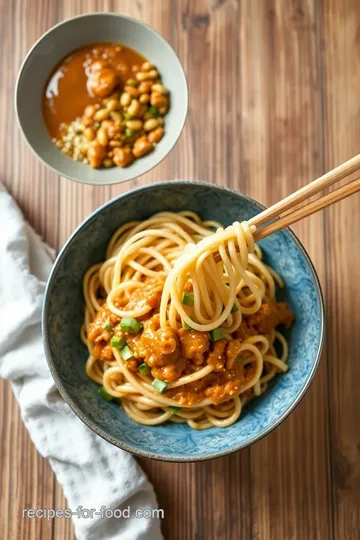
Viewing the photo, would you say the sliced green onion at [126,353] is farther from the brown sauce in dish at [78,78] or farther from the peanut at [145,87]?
the peanut at [145,87]

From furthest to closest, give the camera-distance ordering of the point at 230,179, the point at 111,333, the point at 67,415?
the point at 230,179 → the point at 67,415 → the point at 111,333

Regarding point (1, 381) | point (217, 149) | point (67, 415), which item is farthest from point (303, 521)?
point (217, 149)

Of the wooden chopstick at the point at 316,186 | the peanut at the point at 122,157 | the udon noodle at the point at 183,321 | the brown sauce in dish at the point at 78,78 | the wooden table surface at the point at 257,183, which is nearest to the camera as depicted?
the wooden chopstick at the point at 316,186

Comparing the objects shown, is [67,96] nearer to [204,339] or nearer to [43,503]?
[204,339]

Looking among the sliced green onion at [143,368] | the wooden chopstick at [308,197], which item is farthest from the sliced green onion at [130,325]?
the wooden chopstick at [308,197]

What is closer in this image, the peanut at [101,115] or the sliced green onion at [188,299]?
the sliced green onion at [188,299]

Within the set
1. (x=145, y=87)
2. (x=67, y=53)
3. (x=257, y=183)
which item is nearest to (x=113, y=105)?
(x=145, y=87)

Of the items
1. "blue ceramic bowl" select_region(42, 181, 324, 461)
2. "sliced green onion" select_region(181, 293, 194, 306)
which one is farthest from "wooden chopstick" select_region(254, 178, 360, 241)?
"sliced green onion" select_region(181, 293, 194, 306)
